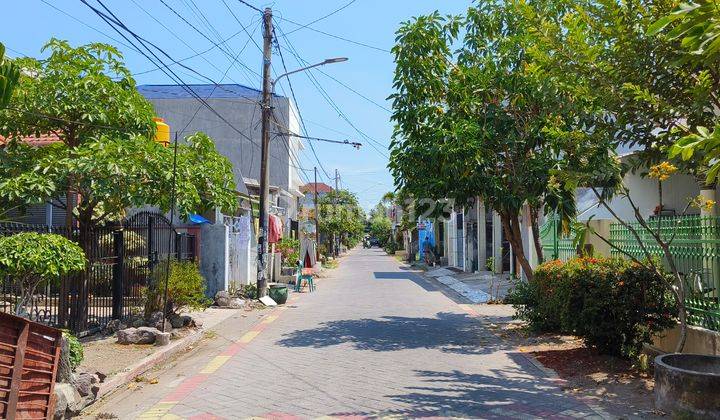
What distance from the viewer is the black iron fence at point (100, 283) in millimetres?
10125

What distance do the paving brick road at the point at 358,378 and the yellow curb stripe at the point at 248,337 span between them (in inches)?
0.9

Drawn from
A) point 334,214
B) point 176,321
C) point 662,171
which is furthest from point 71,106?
point 334,214

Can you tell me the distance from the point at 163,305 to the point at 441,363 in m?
5.64

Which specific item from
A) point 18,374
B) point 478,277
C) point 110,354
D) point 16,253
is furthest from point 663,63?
point 478,277

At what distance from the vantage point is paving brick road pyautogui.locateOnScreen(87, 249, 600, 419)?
21.4 feet

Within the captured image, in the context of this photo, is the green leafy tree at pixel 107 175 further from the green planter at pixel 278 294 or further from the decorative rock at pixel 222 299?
the green planter at pixel 278 294

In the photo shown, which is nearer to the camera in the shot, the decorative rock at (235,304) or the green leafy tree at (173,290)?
the green leafy tree at (173,290)

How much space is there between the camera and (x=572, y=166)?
10344 millimetres

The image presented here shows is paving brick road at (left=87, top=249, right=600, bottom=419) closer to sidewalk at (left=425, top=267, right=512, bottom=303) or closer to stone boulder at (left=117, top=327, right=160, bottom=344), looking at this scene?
stone boulder at (left=117, top=327, right=160, bottom=344)

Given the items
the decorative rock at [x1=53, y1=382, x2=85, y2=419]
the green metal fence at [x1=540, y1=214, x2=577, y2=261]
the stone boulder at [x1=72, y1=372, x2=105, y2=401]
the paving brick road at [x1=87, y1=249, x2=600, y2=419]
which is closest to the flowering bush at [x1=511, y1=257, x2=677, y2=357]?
the paving brick road at [x1=87, y1=249, x2=600, y2=419]

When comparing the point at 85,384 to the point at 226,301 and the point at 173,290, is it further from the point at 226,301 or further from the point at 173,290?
the point at 226,301

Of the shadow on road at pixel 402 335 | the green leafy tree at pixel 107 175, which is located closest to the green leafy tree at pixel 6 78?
the green leafy tree at pixel 107 175

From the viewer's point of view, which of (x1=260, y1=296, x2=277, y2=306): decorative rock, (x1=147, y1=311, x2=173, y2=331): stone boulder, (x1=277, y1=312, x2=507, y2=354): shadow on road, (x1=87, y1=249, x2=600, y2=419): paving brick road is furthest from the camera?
(x1=260, y1=296, x2=277, y2=306): decorative rock

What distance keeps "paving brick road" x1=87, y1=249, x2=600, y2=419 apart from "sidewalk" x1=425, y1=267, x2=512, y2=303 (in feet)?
18.6
